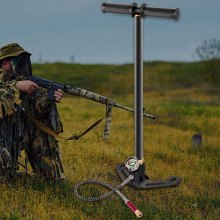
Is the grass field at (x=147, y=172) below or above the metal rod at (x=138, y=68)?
below

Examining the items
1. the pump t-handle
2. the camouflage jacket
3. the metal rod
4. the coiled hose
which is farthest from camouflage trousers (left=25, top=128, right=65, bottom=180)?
the pump t-handle

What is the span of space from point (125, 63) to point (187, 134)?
52.3 m

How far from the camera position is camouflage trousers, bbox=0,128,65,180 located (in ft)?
27.5

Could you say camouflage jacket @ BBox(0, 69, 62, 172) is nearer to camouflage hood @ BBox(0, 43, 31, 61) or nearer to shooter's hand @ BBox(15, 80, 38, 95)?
shooter's hand @ BBox(15, 80, 38, 95)

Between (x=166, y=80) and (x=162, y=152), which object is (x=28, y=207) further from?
(x=166, y=80)

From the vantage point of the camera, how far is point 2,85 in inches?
314

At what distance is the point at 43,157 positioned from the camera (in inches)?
334

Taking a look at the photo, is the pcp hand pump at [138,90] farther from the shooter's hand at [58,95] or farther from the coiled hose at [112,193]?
the shooter's hand at [58,95]

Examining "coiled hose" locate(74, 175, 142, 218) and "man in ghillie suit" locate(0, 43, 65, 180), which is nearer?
"coiled hose" locate(74, 175, 142, 218)

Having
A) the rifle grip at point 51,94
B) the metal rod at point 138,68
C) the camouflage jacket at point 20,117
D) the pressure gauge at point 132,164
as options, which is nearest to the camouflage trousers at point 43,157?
the camouflage jacket at point 20,117

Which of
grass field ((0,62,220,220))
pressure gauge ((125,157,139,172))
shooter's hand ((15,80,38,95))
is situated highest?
shooter's hand ((15,80,38,95))

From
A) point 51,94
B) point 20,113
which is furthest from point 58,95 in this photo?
point 20,113

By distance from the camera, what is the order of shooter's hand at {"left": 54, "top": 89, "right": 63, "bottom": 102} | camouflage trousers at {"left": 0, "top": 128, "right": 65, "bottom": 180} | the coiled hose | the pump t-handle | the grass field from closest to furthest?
1. the pump t-handle
2. the coiled hose
3. the grass field
4. shooter's hand at {"left": 54, "top": 89, "right": 63, "bottom": 102}
5. camouflage trousers at {"left": 0, "top": 128, "right": 65, "bottom": 180}

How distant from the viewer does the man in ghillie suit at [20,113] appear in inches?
309
